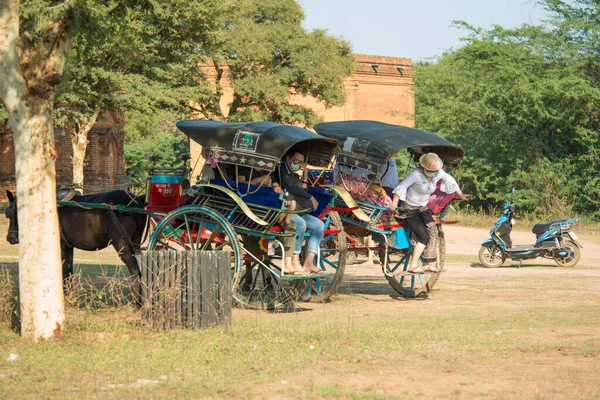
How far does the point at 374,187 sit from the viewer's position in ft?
45.3

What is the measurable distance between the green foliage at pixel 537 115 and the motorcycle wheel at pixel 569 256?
1356 centimetres

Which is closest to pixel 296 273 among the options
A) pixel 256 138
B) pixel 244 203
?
pixel 244 203

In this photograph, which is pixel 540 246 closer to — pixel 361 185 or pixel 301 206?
pixel 361 185

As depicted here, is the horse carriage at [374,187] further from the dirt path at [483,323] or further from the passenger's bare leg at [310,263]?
the passenger's bare leg at [310,263]

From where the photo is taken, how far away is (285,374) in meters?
7.80

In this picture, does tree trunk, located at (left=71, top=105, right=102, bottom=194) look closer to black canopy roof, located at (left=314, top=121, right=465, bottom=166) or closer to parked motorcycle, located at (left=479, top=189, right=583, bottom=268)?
parked motorcycle, located at (left=479, top=189, right=583, bottom=268)

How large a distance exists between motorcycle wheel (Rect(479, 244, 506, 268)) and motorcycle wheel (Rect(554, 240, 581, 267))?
3.94ft

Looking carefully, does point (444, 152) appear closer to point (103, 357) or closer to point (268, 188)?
point (268, 188)

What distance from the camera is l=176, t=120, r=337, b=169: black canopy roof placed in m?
11.7

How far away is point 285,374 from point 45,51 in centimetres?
427

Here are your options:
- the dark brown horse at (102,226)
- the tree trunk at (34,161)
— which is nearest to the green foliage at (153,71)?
the dark brown horse at (102,226)

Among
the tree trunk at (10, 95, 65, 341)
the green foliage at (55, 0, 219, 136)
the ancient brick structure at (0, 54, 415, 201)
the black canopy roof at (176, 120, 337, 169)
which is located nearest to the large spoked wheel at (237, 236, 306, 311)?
the black canopy roof at (176, 120, 337, 169)

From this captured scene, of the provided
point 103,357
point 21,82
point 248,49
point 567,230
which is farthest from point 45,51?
point 248,49

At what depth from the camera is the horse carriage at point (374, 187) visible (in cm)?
1312
